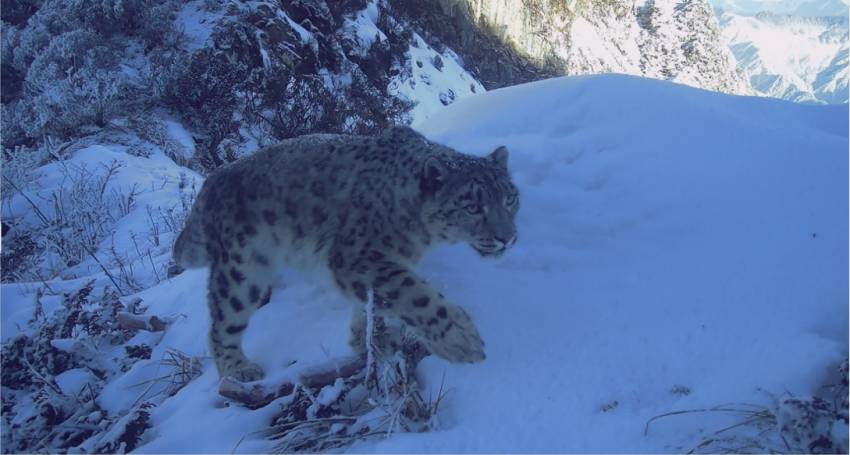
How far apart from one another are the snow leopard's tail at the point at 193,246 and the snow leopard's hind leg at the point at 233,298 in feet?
1.02

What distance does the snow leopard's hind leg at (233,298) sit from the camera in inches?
127

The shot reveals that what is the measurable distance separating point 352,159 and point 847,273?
2403mm

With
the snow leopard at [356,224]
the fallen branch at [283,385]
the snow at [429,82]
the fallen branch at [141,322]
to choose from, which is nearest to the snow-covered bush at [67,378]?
the fallen branch at [141,322]

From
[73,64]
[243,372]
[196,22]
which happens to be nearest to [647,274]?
[243,372]

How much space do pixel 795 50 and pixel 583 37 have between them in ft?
287

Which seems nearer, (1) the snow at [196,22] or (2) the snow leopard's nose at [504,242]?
(2) the snow leopard's nose at [504,242]

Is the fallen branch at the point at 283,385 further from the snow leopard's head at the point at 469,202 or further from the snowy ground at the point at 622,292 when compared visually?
the snow leopard's head at the point at 469,202

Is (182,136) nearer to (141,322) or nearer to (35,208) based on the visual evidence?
(35,208)

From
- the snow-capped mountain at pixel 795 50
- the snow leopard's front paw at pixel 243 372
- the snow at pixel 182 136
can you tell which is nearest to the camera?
the snow leopard's front paw at pixel 243 372

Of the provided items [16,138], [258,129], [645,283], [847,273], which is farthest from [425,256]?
[16,138]

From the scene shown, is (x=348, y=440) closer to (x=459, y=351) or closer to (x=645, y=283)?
(x=459, y=351)

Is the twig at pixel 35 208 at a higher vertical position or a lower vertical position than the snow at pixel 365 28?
lower

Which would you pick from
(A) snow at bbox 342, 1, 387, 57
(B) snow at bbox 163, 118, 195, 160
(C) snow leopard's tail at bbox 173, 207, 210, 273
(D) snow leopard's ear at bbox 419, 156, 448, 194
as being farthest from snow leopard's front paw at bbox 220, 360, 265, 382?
(A) snow at bbox 342, 1, 387, 57

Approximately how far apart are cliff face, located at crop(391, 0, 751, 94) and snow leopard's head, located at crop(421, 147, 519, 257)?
24.3m
